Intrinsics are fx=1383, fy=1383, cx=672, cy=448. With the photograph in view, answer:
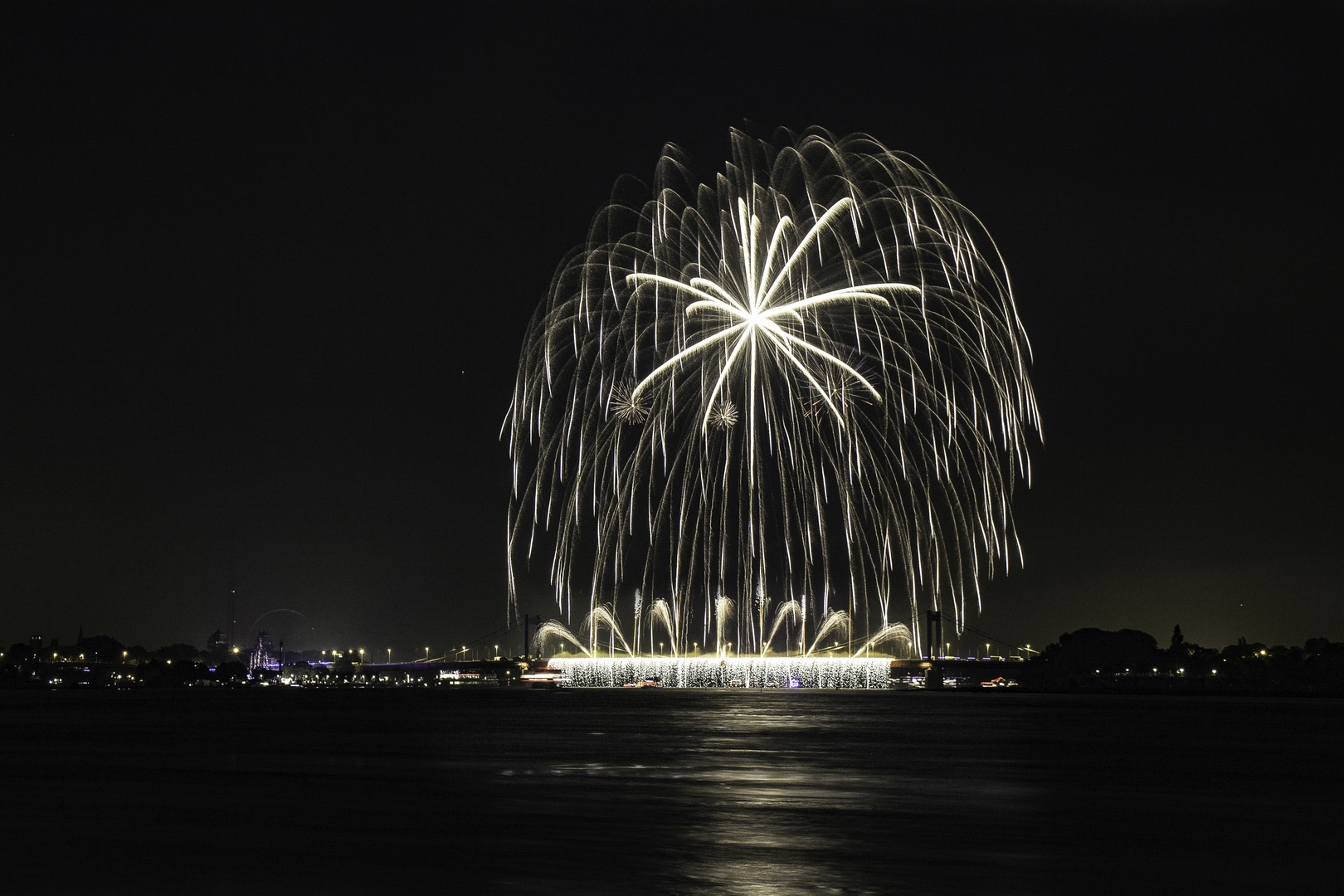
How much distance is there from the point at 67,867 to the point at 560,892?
781cm

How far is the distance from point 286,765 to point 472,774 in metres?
7.31

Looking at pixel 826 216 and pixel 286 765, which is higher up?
pixel 826 216

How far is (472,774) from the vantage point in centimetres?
3825

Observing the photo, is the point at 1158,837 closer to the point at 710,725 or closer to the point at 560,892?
the point at 560,892

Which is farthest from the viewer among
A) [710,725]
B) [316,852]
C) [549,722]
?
[549,722]

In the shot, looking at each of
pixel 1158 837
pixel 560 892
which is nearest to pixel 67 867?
pixel 560 892

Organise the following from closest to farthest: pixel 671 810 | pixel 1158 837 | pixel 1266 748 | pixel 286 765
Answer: pixel 1158 837 < pixel 671 810 < pixel 286 765 < pixel 1266 748

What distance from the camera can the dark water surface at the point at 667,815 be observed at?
19703 millimetres

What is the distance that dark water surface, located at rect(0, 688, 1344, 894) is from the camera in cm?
1970

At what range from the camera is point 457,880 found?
749 inches

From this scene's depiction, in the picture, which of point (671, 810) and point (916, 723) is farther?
point (916, 723)

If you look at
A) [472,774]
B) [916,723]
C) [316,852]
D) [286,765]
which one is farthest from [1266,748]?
[316,852]

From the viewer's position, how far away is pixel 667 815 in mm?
27344

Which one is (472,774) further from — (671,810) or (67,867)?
(67,867)
